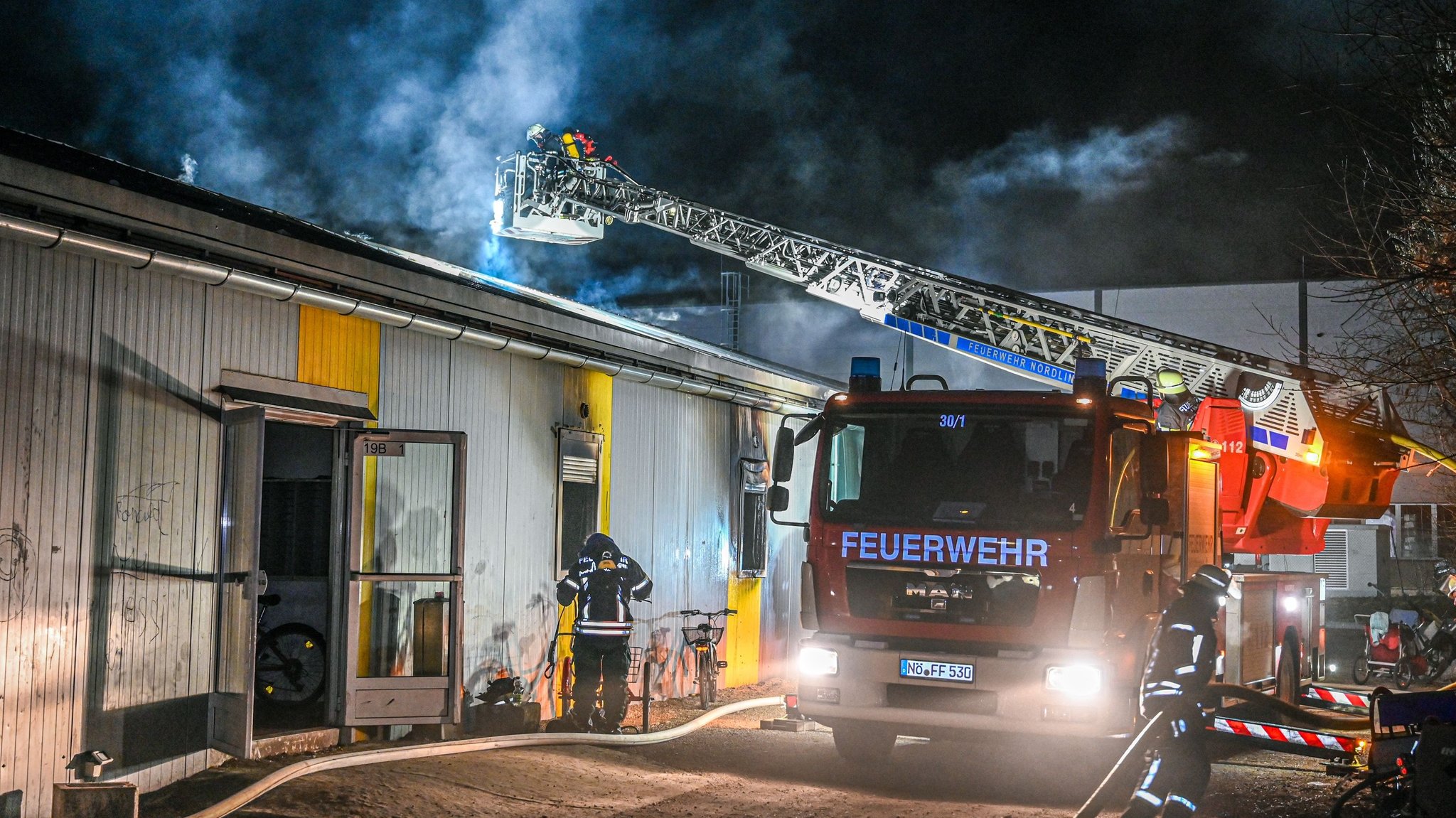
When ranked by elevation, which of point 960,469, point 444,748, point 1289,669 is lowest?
point 444,748

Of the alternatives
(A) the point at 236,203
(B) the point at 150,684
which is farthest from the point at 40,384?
(A) the point at 236,203

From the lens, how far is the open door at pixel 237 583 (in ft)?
25.5

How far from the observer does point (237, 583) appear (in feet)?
26.4

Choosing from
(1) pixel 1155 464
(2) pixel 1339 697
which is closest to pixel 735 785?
(1) pixel 1155 464

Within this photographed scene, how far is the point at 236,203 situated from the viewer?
10.9 meters

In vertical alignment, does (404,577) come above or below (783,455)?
below

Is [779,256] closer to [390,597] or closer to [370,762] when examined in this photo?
[390,597]

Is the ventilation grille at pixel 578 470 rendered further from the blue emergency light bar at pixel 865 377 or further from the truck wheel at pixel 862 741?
the truck wheel at pixel 862 741

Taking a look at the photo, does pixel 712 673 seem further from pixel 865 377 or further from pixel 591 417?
pixel 865 377

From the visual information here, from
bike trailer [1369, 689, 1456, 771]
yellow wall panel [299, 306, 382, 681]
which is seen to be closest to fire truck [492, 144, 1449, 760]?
bike trailer [1369, 689, 1456, 771]

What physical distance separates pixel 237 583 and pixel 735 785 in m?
3.43

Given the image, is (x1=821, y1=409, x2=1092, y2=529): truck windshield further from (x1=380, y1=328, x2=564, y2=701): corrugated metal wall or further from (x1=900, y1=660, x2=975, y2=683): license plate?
(x1=380, y1=328, x2=564, y2=701): corrugated metal wall

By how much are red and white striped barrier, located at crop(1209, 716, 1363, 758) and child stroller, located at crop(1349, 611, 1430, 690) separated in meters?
9.25

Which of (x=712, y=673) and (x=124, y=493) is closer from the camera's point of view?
(x=124, y=493)
